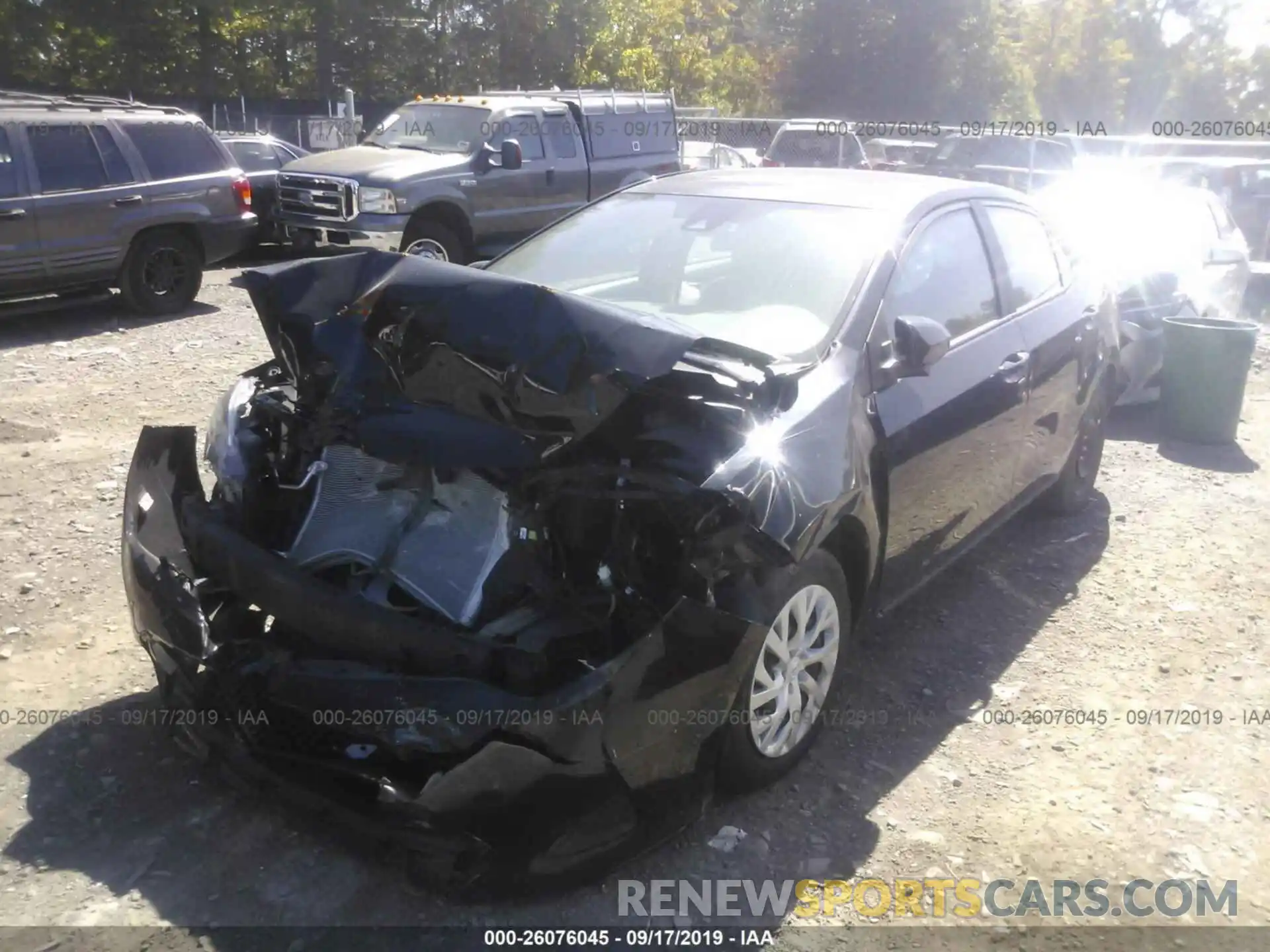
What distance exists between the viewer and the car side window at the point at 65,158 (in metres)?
9.45

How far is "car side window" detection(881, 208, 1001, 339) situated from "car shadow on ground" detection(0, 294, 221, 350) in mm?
7569

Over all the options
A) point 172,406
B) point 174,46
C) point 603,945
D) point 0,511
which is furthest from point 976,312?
point 174,46

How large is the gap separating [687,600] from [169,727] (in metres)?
1.71

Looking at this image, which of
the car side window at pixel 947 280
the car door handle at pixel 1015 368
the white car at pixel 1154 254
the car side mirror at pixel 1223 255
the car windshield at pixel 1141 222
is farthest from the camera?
the car side mirror at pixel 1223 255

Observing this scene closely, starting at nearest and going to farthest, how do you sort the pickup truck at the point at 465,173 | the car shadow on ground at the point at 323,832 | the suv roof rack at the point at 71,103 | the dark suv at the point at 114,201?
the car shadow on ground at the point at 323,832
the dark suv at the point at 114,201
the suv roof rack at the point at 71,103
the pickup truck at the point at 465,173

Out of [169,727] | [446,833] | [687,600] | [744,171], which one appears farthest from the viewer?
[744,171]

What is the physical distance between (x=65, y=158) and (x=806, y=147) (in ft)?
48.1

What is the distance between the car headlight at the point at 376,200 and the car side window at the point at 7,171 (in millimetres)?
3208

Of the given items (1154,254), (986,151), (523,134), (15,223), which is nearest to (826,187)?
(1154,254)

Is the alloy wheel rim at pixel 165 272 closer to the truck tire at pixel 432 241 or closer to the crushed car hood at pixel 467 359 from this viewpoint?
the truck tire at pixel 432 241

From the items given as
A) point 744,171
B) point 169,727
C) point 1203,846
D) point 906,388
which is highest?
point 744,171

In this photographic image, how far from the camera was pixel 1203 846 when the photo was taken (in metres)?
3.50

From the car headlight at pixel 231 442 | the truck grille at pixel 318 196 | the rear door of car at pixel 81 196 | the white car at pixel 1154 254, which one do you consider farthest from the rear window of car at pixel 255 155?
the car headlight at pixel 231 442

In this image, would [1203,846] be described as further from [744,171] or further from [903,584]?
[744,171]
